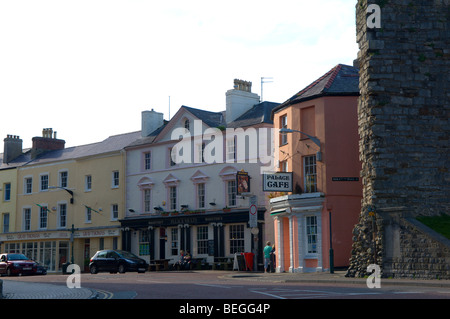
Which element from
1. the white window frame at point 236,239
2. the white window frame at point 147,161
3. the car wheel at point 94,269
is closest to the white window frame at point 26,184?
the white window frame at point 147,161

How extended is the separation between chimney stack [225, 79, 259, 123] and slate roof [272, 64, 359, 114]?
9.15 metres

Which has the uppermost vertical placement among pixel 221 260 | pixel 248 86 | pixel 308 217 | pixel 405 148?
pixel 248 86

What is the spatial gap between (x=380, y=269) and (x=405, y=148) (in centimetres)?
465

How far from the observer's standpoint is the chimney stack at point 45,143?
58134 millimetres

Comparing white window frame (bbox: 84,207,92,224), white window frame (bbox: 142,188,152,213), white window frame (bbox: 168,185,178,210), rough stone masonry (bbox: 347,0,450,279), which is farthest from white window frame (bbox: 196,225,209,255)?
rough stone masonry (bbox: 347,0,450,279)

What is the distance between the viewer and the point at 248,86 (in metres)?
45.1

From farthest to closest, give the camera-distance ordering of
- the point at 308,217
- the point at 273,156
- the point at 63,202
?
the point at 63,202, the point at 273,156, the point at 308,217

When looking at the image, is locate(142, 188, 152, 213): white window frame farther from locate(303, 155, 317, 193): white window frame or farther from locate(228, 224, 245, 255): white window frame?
locate(303, 155, 317, 193): white window frame

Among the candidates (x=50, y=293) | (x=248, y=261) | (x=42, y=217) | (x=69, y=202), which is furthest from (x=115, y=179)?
(x=50, y=293)

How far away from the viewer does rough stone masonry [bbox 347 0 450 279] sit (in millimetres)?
23391

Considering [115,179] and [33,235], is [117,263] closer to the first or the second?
[115,179]

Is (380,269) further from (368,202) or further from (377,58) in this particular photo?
(377,58)

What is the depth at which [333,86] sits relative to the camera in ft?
105

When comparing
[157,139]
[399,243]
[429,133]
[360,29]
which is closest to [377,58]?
[360,29]
